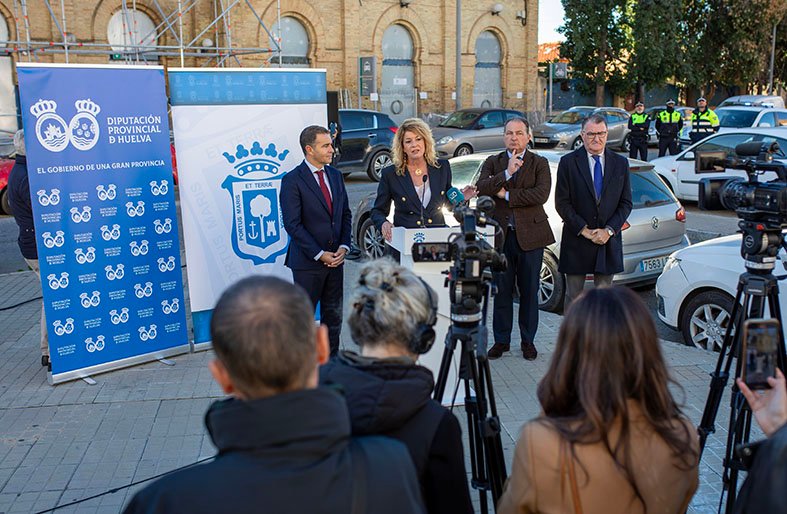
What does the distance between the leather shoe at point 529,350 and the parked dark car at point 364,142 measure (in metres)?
13.2

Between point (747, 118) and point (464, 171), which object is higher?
point (747, 118)

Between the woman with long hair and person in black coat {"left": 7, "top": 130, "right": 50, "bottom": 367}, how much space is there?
467 centimetres

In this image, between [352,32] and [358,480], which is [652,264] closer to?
[358,480]

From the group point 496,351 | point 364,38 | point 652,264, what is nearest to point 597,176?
point 496,351

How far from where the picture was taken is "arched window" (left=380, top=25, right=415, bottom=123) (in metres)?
29.5

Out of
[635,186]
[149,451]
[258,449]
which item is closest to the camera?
[258,449]

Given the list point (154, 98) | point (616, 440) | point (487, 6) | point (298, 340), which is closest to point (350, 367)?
point (298, 340)

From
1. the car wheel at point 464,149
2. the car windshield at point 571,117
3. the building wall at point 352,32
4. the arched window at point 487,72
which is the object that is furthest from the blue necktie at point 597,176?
the arched window at point 487,72

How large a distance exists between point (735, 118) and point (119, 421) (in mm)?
20785

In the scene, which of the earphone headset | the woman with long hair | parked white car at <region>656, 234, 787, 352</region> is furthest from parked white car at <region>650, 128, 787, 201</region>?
the woman with long hair

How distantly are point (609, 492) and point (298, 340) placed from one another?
1044 mm

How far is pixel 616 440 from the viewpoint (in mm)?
2186

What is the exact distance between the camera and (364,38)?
92.9 ft

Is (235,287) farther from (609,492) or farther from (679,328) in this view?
(679,328)
